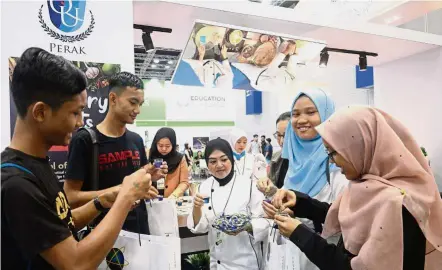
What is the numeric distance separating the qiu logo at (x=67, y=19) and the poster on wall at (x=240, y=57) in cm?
97

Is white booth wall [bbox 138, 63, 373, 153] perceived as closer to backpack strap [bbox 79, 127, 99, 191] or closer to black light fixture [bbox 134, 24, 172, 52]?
black light fixture [bbox 134, 24, 172, 52]

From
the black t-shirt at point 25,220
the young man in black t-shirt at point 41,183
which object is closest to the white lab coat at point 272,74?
the young man in black t-shirt at point 41,183

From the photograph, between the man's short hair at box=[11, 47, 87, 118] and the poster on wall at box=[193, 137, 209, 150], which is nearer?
the man's short hair at box=[11, 47, 87, 118]

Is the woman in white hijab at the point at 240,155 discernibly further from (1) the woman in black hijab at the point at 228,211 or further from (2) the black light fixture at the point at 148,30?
(1) the woman in black hijab at the point at 228,211

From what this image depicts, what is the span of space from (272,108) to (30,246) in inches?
363

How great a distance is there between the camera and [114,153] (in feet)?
5.62

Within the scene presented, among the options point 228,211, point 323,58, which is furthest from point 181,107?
point 228,211

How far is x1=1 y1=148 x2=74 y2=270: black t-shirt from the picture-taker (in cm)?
90

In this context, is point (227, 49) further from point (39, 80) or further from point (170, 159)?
point (39, 80)

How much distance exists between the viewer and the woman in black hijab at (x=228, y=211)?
2.22 meters

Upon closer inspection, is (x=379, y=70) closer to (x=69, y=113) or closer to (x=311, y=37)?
(x=311, y=37)

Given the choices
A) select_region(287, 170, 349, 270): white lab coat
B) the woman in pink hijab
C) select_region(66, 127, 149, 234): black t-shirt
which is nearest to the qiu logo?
select_region(66, 127, 149, 234): black t-shirt

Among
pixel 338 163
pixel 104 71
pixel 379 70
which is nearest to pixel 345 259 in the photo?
pixel 338 163

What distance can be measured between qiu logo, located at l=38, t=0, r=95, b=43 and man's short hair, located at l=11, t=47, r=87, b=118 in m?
1.13
